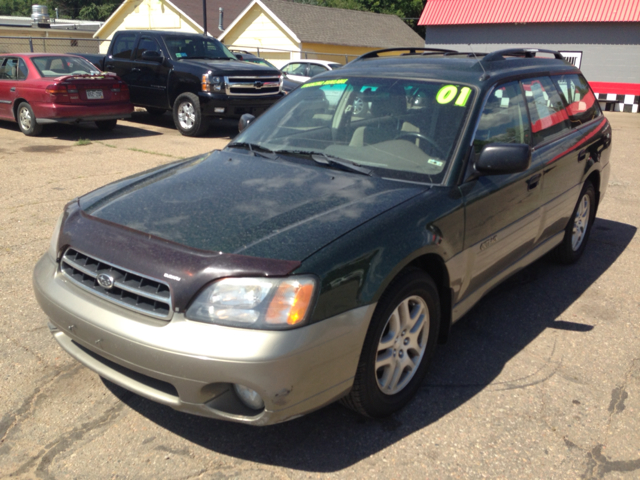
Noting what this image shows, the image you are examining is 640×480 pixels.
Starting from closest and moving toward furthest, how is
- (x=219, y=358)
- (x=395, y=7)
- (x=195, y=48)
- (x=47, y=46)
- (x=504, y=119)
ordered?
1. (x=219, y=358)
2. (x=504, y=119)
3. (x=195, y=48)
4. (x=47, y=46)
5. (x=395, y=7)

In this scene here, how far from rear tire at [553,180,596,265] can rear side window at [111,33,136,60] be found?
35.4ft

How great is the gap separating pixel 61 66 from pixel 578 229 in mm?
10221

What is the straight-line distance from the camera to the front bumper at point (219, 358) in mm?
2281

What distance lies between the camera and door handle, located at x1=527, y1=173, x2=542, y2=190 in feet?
12.6

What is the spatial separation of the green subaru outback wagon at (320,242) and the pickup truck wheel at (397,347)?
10mm

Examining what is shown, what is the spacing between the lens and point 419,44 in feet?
146

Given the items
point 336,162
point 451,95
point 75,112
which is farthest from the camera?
point 75,112

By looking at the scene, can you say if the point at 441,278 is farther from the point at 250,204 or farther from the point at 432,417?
the point at 250,204

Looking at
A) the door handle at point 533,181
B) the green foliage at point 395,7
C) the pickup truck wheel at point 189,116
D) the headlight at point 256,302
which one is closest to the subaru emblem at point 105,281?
the headlight at point 256,302

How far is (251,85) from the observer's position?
38.7 feet

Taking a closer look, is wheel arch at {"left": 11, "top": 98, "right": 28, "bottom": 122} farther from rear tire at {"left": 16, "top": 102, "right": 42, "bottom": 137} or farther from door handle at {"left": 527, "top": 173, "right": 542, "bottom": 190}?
door handle at {"left": 527, "top": 173, "right": 542, "bottom": 190}

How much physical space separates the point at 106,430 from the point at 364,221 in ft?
5.23

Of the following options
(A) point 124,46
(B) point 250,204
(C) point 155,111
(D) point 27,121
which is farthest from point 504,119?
(C) point 155,111

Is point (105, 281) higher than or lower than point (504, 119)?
lower
